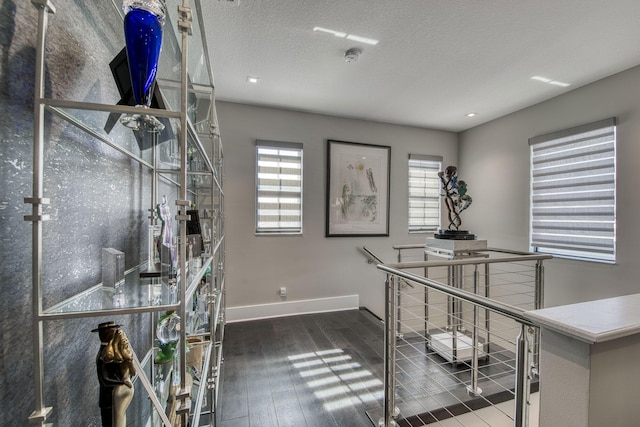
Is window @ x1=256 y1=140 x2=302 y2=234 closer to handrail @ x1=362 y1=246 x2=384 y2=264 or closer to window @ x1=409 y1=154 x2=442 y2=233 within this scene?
handrail @ x1=362 y1=246 x2=384 y2=264

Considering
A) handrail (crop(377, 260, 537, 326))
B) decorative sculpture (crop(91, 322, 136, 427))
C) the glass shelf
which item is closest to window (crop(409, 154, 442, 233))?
handrail (crop(377, 260, 537, 326))

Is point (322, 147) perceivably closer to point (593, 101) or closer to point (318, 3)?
point (318, 3)

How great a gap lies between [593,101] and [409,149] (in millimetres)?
1962

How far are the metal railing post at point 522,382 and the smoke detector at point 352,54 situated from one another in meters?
2.14

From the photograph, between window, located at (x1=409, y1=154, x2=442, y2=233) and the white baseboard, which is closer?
the white baseboard

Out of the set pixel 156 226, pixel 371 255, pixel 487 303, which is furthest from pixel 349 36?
pixel 371 255

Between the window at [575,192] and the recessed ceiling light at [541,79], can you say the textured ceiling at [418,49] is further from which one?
the window at [575,192]

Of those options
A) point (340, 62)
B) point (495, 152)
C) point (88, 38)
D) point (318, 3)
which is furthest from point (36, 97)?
point (495, 152)

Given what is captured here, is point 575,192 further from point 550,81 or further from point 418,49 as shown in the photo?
point 418,49

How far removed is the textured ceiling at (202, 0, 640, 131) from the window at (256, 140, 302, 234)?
607 mm

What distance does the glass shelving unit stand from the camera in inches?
22.5

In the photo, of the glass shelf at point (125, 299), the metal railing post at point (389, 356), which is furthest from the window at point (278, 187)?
the glass shelf at point (125, 299)

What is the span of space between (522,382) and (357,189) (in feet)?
9.62

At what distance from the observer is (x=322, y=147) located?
3.55m
